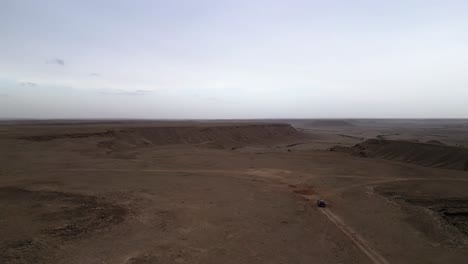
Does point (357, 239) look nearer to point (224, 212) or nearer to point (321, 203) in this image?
point (321, 203)

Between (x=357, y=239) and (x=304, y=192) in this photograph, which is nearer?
(x=357, y=239)

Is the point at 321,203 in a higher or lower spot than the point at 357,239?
higher

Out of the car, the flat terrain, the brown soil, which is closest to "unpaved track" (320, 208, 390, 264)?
the flat terrain

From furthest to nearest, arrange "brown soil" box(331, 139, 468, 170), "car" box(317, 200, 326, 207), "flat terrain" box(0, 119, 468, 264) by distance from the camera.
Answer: "brown soil" box(331, 139, 468, 170)
"car" box(317, 200, 326, 207)
"flat terrain" box(0, 119, 468, 264)

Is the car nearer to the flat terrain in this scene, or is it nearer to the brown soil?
the flat terrain

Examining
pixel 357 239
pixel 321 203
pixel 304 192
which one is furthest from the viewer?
pixel 304 192

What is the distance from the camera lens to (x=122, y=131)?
40.5 m

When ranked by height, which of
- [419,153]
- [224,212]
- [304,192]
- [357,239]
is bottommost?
[357,239]

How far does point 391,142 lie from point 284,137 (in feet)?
101

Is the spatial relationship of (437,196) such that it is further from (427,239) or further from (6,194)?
(6,194)

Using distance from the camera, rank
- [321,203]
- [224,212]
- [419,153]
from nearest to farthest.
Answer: [224,212], [321,203], [419,153]

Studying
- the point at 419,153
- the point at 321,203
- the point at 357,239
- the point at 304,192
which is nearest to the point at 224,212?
the point at 321,203

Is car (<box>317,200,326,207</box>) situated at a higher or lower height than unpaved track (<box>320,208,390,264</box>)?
higher

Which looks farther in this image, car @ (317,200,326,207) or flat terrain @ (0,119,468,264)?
car @ (317,200,326,207)
